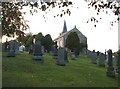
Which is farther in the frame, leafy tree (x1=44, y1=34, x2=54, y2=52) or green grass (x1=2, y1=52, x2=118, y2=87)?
leafy tree (x1=44, y1=34, x2=54, y2=52)

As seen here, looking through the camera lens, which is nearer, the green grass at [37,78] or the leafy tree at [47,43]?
the green grass at [37,78]

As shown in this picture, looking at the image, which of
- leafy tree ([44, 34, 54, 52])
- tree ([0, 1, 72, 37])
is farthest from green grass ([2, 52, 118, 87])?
leafy tree ([44, 34, 54, 52])

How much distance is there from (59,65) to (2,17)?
29.4ft

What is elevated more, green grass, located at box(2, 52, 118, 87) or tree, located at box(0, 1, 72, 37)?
tree, located at box(0, 1, 72, 37)

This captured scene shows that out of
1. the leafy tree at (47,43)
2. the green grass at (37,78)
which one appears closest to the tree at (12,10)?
the green grass at (37,78)

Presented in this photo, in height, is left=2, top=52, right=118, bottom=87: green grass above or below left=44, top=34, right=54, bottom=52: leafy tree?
below

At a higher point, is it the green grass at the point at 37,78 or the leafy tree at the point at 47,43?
the leafy tree at the point at 47,43

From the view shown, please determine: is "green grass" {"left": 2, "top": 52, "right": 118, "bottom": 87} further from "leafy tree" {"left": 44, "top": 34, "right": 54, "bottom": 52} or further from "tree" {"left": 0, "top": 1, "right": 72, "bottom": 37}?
"leafy tree" {"left": 44, "top": 34, "right": 54, "bottom": 52}

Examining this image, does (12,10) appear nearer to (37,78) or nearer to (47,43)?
(37,78)

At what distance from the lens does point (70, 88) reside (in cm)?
1256

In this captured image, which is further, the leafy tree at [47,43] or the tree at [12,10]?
the leafy tree at [47,43]

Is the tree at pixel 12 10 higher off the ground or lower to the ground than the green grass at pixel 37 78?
higher

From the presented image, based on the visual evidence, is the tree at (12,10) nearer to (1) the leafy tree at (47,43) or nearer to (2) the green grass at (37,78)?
(2) the green grass at (37,78)

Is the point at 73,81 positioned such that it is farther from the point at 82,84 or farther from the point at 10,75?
the point at 10,75
